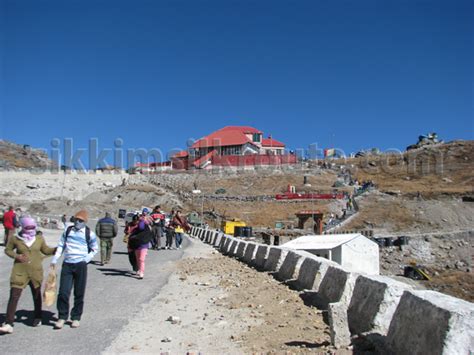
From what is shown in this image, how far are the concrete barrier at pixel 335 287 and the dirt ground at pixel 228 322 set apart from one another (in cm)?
23

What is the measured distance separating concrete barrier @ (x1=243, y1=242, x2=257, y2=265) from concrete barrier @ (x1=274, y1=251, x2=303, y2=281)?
3.49 m

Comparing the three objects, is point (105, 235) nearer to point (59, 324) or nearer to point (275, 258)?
point (275, 258)

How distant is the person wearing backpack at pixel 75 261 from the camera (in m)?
7.70

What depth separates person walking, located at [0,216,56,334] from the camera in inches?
286

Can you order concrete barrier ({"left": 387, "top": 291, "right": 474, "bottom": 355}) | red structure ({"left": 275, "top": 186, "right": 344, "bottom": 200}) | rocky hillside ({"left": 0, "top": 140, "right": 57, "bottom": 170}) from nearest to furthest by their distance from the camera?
concrete barrier ({"left": 387, "top": 291, "right": 474, "bottom": 355}) → red structure ({"left": 275, "top": 186, "right": 344, "bottom": 200}) → rocky hillside ({"left": 0, "top": 140, "right": 57, "bottom": 170})

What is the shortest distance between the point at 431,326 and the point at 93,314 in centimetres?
553

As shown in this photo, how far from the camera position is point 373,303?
243 inches

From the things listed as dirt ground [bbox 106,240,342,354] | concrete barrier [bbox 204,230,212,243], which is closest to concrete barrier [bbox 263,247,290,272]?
dirt ground [bbox 106,240,342,354]

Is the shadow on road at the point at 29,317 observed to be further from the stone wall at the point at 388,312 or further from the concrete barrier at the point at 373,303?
the concrete barrier at the point at 373,303

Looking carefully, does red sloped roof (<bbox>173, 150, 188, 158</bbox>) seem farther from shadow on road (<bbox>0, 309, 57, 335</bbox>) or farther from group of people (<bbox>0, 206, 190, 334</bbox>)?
group of people (<bbox>0, 206, 190, 334</bbox>)

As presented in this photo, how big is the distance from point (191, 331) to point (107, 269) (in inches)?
314

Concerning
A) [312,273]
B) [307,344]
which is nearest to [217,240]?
[312,273]

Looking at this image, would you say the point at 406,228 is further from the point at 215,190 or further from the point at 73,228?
the point at 73,228

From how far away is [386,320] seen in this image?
231 inches
